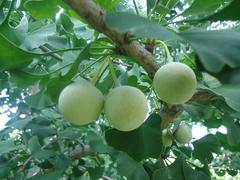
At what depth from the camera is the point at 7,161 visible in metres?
1.79

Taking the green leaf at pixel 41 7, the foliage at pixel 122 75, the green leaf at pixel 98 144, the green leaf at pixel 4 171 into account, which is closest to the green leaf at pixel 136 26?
the foliage at pixel 122 75

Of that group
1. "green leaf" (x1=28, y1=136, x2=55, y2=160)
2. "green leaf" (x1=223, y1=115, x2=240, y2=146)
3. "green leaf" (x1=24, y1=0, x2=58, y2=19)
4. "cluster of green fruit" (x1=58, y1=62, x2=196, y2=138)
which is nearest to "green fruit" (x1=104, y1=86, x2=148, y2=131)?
"cluster of green fruit" (x1=58, y1=62, x2=196, y2=138)

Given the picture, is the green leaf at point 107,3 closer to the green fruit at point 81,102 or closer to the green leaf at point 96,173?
the green fruit at point 81,102

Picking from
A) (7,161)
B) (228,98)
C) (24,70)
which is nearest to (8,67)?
(24,70)

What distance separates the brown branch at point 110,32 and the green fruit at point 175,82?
10 cm

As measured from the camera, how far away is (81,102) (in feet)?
3.08

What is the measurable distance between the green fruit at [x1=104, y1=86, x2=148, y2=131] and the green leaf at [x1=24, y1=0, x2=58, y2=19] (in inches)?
12.5

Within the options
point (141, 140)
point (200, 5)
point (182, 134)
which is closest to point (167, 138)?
point (182, 134)

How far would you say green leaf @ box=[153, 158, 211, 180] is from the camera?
1.30 metres

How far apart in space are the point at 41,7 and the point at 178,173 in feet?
2.07

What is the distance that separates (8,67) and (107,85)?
0.34m

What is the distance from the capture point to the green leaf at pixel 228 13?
677 mm

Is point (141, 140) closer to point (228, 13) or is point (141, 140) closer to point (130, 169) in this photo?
point (130, 169)

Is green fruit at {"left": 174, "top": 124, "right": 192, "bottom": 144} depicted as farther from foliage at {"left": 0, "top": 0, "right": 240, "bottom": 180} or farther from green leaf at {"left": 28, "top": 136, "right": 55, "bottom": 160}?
green leaf at {"left": 28, "top": 136, "right": 55, "bottom": 160}
